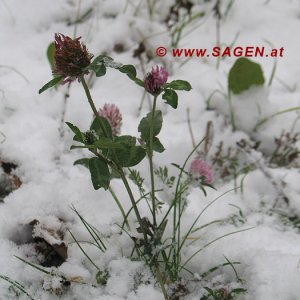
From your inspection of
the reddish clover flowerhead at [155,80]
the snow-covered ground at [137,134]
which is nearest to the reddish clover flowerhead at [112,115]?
the snow-covered ground at [137,134]

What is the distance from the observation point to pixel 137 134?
1.42 meters

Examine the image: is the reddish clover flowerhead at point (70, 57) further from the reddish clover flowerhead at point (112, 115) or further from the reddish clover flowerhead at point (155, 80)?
the reddish clover flowerhead at point (112, 115)

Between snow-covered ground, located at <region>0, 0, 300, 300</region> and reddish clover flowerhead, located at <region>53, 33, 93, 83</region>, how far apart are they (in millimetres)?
440

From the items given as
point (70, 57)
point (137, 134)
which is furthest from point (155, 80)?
point (137, 134)

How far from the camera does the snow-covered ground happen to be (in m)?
0.97

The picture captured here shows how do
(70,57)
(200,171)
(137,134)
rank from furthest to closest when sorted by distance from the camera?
(137,134) < (200,171) < (70,57)

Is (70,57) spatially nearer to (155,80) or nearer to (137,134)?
(155,80)

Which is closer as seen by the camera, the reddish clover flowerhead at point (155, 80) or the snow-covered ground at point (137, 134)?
the reddish clover flowerhead at point (155, 80)

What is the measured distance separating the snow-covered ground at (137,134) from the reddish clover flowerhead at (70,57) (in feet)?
1.44

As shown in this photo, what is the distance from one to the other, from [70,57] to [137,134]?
0.68 meters

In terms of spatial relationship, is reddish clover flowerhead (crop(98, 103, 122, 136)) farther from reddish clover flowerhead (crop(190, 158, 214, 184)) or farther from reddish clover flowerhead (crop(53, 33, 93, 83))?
reddish clover flowerhead (crop(53, 33, 93, 83))

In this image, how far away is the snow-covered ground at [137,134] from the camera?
0.97 meters

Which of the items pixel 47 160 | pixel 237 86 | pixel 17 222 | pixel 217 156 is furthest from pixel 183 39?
pixel 17 222

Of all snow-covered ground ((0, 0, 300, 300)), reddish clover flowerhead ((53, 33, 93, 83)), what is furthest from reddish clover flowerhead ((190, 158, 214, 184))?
reddish clover flowerhead ((53, 33, 93, 83))
